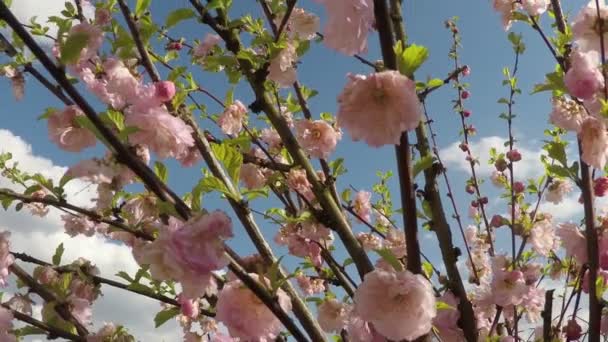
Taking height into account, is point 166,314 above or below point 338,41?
below

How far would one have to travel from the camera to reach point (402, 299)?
1.41 metres

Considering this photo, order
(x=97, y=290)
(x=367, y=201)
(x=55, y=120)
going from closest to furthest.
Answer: (x=55, y=120)
(x=97, y=290)
(x=367, y=201)

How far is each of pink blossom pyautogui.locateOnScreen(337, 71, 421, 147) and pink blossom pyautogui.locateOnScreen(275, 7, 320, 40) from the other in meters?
1.45

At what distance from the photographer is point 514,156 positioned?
372cm

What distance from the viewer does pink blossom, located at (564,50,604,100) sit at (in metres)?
1.79

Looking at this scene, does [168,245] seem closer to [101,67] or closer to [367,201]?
[101,67]

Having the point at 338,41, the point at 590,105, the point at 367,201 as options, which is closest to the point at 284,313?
the point at 338,41

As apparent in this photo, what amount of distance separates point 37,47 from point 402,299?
1008 millimetres

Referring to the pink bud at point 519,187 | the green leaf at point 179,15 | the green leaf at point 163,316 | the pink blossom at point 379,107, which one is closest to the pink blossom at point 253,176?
the green leaf at point 179,15

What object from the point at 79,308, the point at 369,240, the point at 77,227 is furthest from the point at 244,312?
the point at 77,227

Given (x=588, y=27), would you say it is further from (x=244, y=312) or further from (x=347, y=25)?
(x=244, y=312)

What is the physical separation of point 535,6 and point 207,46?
64.1 inches

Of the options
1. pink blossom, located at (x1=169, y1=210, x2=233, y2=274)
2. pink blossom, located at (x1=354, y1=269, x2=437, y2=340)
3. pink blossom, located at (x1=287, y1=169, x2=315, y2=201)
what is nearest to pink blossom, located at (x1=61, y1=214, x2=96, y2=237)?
pink blossom, located at (x1=287, y1=169, x2=315, y2=201)

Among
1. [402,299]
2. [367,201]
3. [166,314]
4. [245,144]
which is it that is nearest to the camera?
[402,299]
